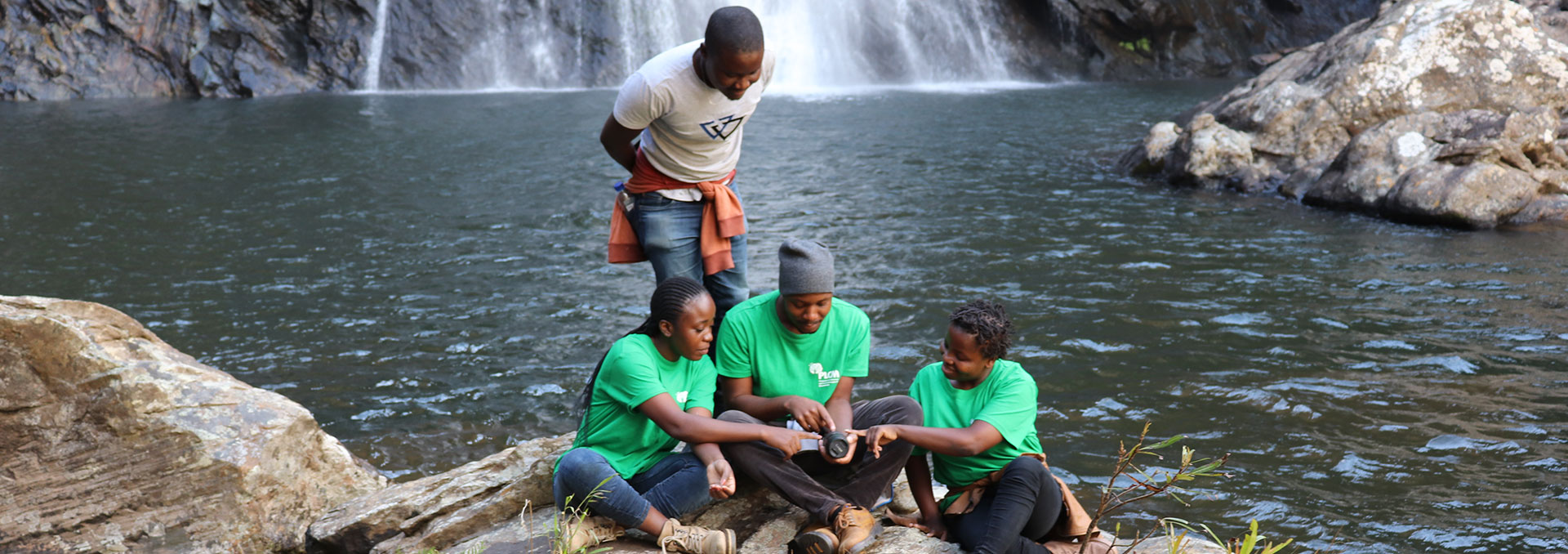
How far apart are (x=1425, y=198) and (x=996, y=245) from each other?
4.10 meters

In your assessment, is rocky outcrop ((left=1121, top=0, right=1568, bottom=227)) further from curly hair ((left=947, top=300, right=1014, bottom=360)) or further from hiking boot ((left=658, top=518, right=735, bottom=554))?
hiking boot ((left=658, top=518, right=735, bottom=554))

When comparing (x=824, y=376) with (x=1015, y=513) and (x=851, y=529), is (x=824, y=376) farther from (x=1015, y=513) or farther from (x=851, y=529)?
(x=1015, y=513)

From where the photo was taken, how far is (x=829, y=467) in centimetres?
394

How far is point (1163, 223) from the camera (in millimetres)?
10570

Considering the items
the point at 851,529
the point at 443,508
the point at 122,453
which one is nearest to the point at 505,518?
the point at 443,508

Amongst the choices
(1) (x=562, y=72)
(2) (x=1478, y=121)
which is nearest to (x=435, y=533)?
(2) (x=1478, y=121)

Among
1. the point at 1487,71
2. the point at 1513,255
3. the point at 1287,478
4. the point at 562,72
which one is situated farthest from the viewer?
the point at 562,72

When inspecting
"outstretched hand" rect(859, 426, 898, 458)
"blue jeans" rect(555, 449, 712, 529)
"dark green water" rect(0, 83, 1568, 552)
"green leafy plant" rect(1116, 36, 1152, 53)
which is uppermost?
"green leafy plant" rect(1116, 36, 1152, 53)

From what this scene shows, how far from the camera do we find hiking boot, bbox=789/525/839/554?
352cm

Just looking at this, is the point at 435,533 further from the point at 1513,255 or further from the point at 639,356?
the point at 1513,255

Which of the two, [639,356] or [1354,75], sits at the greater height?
[1354,75]

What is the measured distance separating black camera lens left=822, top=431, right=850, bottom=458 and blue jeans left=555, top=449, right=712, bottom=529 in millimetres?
442

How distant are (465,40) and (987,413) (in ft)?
83.8

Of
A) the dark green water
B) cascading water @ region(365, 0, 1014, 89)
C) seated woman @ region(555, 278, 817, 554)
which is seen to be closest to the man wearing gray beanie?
seated woman @ region(555, 278, 817, 554)
